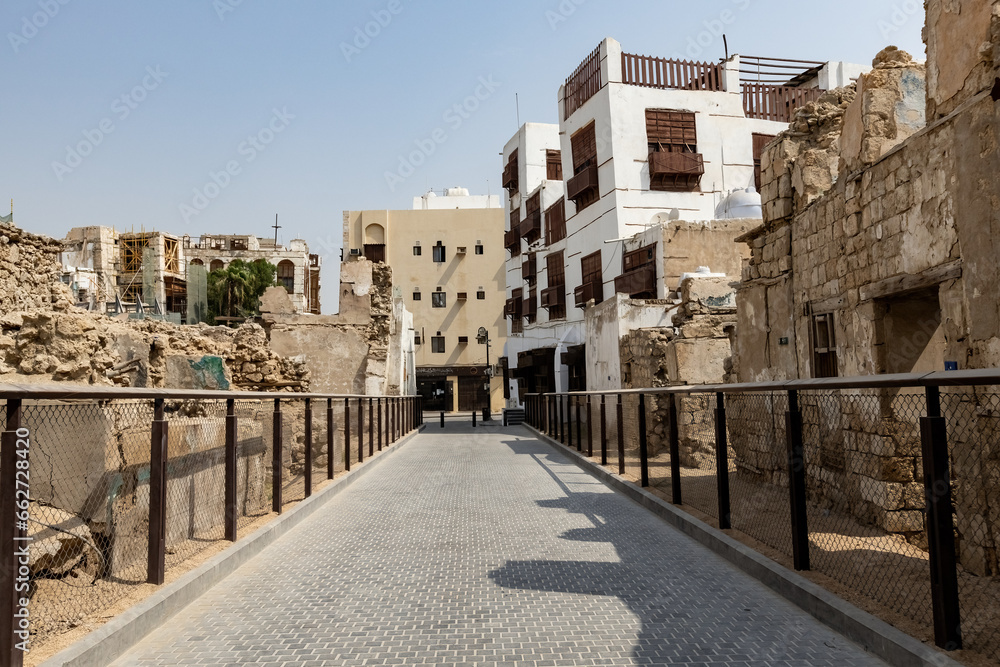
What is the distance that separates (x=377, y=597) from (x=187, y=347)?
34.0 feet

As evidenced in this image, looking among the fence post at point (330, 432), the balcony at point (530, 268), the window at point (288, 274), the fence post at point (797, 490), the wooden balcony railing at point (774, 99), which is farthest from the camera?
the window at point (288, 274)

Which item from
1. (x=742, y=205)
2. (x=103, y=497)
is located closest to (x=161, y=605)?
Answer: (x=103, y=497)

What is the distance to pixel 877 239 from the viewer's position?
6.90 m

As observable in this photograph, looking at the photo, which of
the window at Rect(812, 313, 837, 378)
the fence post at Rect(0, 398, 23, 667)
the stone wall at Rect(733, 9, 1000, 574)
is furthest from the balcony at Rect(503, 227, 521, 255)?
the fence post at Rect(0, 398, 23, 667)

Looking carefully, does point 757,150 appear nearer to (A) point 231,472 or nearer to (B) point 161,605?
(A) point 231,472

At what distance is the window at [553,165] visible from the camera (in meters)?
45.9

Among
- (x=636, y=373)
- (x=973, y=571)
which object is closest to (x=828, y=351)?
(x=973, y=571)

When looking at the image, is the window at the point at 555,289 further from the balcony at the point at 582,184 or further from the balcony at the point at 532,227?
the balcony at the point at 532,227

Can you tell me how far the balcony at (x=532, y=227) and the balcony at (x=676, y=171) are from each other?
11.4 m

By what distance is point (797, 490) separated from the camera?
16.9ft

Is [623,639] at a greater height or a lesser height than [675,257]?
lesser

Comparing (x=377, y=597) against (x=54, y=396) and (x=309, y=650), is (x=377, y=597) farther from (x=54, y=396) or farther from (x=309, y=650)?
(x=54, y=396)

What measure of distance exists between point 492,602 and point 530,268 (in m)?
39.2

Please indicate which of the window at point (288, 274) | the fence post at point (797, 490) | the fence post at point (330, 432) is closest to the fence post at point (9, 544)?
the fence post at point (797, 490)
